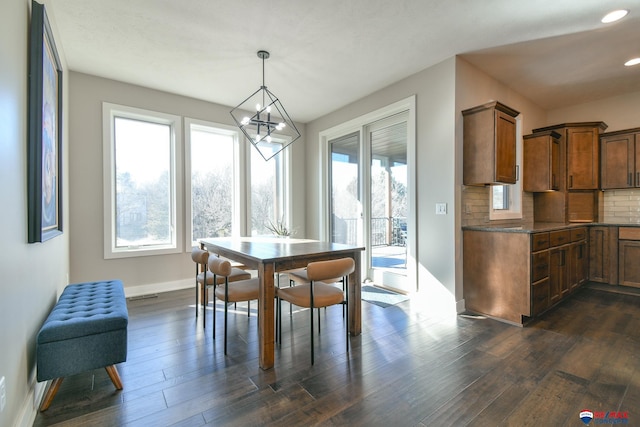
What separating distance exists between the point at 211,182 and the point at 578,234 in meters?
5.28

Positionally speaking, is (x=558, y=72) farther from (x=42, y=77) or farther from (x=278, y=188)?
(x=42, y=77)

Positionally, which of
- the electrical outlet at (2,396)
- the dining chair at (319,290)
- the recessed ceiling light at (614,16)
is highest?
the recessed ceiling light at (614,16)

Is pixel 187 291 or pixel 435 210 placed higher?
pixel 435 210

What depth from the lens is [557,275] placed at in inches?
130

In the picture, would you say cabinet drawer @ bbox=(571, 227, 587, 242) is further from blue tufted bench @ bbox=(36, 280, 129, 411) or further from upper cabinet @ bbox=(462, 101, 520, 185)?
blue tufted bench @ bbox=(36, 280, 129, 411)

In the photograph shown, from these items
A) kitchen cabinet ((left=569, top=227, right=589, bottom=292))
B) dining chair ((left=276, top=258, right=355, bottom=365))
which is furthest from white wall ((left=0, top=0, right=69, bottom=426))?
kitchen cabinet ((left=569, top=227, right=589, bottom=292))

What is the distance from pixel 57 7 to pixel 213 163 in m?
2.47

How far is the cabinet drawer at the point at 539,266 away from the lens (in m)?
2.85

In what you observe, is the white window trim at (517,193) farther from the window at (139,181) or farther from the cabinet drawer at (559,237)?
the window at (139,181)

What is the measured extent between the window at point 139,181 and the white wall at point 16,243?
7.26 ft

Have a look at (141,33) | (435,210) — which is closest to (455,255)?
(435,210)

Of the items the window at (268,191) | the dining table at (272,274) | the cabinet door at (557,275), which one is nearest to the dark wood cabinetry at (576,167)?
the cabinet door at (557,275)

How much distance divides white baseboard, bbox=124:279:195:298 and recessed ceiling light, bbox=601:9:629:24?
5532mm

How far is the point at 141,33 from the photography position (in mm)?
2775
